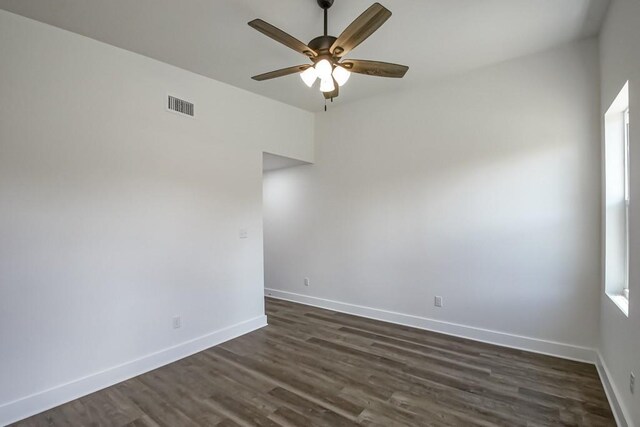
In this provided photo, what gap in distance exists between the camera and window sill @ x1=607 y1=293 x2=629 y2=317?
2009 mm

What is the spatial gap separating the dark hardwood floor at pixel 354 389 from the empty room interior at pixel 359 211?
0.08ft

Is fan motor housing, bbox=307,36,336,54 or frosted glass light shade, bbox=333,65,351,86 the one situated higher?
fan motor housing, bbox=307,36,336,54

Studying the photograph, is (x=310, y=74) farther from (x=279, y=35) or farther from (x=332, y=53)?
(x=279, y=35)

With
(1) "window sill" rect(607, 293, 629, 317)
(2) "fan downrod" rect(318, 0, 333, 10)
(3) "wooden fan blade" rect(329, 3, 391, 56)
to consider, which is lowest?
(1) "window sill" rect(607, 293, 629, 317)

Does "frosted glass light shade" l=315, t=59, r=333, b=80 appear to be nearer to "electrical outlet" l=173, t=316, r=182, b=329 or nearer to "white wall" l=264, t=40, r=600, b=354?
"white wall" l=264, t=40, r=600, b=354

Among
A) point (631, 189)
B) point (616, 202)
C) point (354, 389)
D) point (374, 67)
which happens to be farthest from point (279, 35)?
point (616, 202)

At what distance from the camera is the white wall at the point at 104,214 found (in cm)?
224

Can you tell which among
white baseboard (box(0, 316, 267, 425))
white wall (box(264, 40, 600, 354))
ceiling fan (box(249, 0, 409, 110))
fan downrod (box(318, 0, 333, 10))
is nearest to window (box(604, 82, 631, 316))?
white wall (box(264, 40, 600, 354))

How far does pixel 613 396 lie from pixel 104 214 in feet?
13.4

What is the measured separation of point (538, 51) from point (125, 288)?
4.42 metres

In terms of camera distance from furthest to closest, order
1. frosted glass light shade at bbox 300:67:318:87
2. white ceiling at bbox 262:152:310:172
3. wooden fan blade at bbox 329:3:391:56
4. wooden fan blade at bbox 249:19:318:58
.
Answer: white ceiling at bbox 262:152:310:172
frosted glass light shade at bbox 300:67:318:87
wooden fan blade at bbox 249:19:318:58
wooden fan blade at bbox 329:3:391:56

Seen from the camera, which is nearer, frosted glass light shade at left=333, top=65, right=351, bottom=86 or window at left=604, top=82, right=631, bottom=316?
frosted glass light shade at left=333, top=65, right=351, bottom=86

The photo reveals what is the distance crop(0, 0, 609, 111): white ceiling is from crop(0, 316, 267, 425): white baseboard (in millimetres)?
2774

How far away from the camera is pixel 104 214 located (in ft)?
8.70
